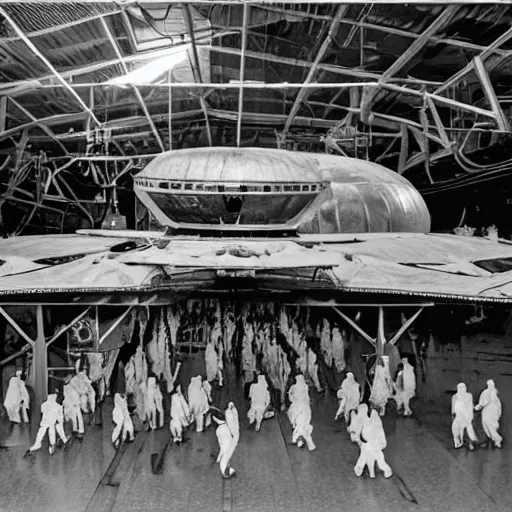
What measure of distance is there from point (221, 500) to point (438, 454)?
184 inches

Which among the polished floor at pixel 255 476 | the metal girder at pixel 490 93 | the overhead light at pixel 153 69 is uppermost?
the overhead light at pixel 153 69

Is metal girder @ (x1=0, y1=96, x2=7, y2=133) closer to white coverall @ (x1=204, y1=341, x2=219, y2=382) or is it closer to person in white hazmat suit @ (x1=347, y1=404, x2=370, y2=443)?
white coverall @ (x1=204, y1=341, x2=219, y2=382)

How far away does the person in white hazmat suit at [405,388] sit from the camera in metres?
17.0

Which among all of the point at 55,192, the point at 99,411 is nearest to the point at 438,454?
the point at 99,411

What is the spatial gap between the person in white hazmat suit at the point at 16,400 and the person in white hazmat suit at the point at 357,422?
6961mm

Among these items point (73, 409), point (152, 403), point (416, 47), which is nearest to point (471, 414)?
point (152, 403)

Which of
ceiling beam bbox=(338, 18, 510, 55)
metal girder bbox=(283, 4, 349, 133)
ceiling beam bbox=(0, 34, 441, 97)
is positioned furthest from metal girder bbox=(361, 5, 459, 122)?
metal girder bbox=(283, 4, 349, 133)

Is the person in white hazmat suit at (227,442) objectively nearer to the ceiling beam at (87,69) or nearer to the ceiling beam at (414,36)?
the ceiling beam at (414,36)

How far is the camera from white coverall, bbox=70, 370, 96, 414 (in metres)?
16.6

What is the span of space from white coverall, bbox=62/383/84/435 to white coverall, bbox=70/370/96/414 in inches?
30.4

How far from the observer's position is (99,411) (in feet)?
57.2

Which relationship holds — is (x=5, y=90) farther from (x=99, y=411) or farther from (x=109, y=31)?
(x=99, y=411)

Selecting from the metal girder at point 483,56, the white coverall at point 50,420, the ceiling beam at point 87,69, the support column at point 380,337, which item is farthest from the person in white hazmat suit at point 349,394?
the ceiling beam at point 87,69

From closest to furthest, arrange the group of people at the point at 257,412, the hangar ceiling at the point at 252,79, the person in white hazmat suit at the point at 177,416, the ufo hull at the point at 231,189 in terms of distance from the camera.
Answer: the group of people at the point at 257,412
the person in white hazmat suit at the point at 177,416
the ufo hull at the point at 231,189
the hangar ceiling at the point at 252,79
